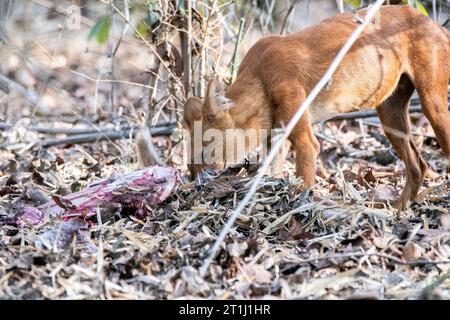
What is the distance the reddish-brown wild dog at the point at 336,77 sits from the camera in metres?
6.07

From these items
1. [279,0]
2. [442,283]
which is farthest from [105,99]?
[442,283]

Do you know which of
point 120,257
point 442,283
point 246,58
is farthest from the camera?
point 246,58

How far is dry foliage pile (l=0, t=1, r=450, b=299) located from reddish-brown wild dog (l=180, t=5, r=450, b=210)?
51cm

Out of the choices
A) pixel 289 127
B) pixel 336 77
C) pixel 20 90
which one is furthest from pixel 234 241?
pixel 20 90

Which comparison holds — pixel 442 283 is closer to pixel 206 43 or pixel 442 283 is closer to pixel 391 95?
pixel 391 95

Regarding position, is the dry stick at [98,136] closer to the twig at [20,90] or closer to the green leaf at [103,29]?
the twig at [20,90]

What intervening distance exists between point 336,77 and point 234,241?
2429mm

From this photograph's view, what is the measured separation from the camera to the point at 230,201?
523 centimetres

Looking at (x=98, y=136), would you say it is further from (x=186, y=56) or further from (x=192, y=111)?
(x=192, y=111)

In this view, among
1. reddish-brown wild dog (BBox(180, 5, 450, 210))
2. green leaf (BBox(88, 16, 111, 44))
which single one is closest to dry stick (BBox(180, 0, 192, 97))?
reddish-brown wild dog (BBox(180, 5, 450, 210))

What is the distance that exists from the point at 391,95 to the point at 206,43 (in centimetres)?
169

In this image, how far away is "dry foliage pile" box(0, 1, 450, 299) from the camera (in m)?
3.88

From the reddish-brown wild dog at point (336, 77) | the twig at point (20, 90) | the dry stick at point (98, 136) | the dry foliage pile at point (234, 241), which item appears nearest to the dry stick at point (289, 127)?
the dry foliage pile at point (234, 241)

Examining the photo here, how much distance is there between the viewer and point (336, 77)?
248 inches
